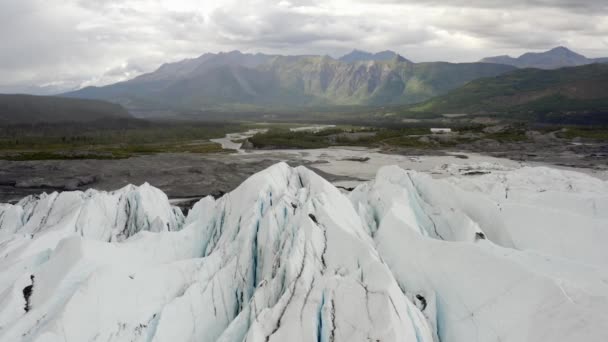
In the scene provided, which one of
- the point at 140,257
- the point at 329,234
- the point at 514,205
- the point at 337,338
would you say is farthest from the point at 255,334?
the point at 514,205

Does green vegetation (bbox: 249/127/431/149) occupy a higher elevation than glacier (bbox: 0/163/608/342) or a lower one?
lower

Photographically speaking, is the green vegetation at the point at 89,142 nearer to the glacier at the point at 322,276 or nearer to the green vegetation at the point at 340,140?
the green vegetation at the point at 340,140

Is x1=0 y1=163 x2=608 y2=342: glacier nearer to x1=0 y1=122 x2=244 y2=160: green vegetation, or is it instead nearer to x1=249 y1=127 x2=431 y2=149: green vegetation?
x1=0 y1=122 x2=244 y2=160: green vegetation

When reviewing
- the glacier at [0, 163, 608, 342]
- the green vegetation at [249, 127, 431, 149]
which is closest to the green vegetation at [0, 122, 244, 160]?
the green vegetation at [249, 127, 431, 149]

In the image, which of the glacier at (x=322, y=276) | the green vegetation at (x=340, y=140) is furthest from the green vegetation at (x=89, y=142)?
the glacier at (x=322, y=276)

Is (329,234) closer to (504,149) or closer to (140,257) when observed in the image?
(140,257)

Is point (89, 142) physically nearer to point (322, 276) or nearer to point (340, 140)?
point (340, 140)

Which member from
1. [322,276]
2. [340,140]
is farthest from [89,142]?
[322,276]

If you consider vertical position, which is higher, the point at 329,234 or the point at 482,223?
the point at 329,234
